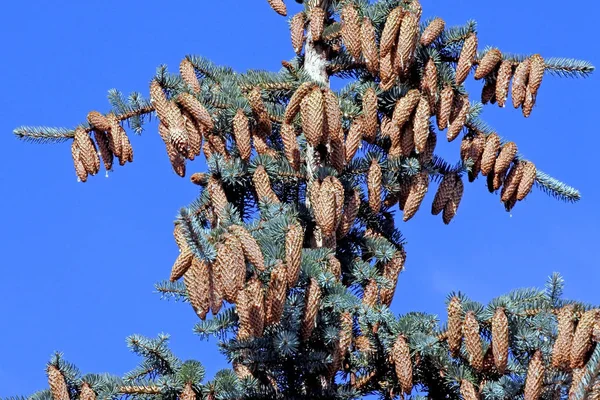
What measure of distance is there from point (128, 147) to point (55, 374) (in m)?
1.92

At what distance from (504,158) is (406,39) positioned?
49.6 inches

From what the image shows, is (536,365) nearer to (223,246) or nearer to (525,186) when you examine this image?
(223,246)

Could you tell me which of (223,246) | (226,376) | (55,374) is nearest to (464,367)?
(226,376)

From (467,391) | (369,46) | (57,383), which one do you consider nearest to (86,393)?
(57,383)

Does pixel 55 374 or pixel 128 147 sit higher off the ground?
pixel 128 147

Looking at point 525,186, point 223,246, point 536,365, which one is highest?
point 525,186

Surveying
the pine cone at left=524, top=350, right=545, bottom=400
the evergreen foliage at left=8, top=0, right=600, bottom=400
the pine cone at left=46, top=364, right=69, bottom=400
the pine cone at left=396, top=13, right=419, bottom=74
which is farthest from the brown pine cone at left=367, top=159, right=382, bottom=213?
the pine cone at left=46, top=364, right=69, bottom=400

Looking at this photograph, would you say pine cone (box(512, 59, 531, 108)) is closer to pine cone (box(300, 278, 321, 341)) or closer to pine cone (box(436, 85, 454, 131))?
pine cone (box(436, 85, 454, 131))

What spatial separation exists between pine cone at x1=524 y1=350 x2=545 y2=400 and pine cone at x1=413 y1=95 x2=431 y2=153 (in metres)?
2.01

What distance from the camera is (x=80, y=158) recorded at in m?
8.80

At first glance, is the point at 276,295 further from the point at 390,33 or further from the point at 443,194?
the point at 443,194

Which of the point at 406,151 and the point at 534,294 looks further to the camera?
the point at 406,151

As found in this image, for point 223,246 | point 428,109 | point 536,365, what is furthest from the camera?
point 428,109

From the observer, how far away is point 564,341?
679cm
